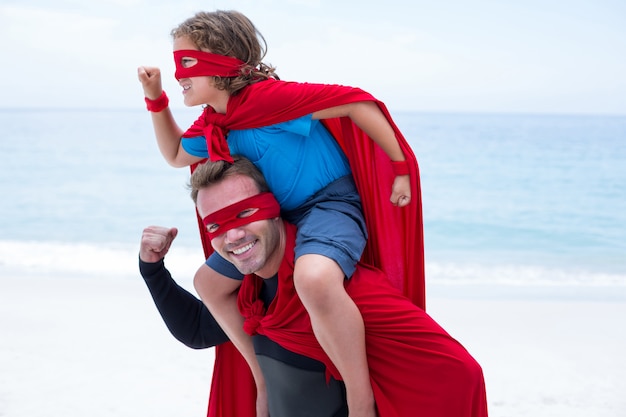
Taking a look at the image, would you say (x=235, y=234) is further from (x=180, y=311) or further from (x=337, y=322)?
(x=180, y=311)

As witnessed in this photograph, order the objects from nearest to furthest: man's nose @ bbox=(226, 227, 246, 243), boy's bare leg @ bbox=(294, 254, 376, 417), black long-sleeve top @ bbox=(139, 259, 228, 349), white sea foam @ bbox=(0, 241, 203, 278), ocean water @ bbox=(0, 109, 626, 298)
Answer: boy's bare leg @ bbox=(294, 254, 376, 417), man's nose @ bbox=(226, 227, 246, 243), black long-sleeve top @ bbox=(139, 259, 228, 349), white sea foam @ bbox=(0, 241, 203, 278), ocean water @ bbox=(0, 109, 626, 298)

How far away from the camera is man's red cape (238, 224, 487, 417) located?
78.1 inches

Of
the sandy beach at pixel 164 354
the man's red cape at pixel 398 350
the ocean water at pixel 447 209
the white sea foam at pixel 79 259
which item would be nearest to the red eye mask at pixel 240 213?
the man's red cape at pixel 398 350

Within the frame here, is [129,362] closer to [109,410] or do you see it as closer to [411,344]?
[109,410]

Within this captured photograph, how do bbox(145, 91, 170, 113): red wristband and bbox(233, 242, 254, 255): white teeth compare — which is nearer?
bbox(233, 242, 254, 255): white teeth

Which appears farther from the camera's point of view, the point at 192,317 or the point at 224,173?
the point at 192,317

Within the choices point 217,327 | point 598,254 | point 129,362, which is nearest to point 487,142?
point 598,254

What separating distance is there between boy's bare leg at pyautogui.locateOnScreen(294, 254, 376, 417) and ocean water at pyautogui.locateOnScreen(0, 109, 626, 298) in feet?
16.4

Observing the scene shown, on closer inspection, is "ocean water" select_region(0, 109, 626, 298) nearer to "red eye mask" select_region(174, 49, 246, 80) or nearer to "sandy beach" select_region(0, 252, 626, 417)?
"sandy beach" select_region(0, 252, 626, 417)

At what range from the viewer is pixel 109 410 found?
11.4 ft

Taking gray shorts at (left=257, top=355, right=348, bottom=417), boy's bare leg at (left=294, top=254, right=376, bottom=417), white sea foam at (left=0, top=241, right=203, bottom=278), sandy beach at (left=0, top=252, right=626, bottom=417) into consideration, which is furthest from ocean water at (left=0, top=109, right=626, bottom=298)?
boy's bare leg at (left=294, top=254, right=376, bottom=417)

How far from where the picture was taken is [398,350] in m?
2.02

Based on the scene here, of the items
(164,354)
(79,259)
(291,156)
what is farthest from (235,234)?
(79,259)

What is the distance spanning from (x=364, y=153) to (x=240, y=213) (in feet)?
1.30
